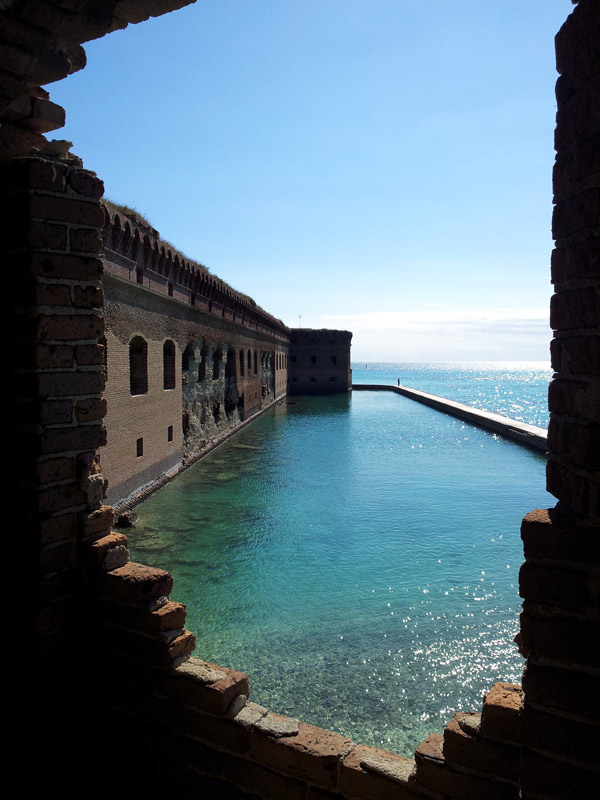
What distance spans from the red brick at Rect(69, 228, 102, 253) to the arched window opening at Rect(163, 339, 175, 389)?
9805 millimetres

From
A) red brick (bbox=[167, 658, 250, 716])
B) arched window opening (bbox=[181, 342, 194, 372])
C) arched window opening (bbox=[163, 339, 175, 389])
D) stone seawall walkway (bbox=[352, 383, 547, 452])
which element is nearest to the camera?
red brick (bbox=[167, 658, 250, 716])

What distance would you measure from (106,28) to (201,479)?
1126 centimetres

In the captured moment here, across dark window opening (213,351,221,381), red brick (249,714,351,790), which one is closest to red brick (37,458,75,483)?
red brick (249,714,351,790)

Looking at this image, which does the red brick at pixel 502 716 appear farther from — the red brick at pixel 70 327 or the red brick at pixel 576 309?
the red brick at pixel 70 327

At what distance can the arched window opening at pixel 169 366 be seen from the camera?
13.1 metres

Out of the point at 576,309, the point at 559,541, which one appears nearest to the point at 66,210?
the point at 576,309

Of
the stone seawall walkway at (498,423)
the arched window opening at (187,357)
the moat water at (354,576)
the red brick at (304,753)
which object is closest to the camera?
the red brick at (304,753)

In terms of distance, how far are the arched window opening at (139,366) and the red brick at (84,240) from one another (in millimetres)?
7922

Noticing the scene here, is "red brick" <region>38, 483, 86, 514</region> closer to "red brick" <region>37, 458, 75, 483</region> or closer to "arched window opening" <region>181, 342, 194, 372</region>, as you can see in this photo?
"red brick" <region>37, 458, 75, 483</region>

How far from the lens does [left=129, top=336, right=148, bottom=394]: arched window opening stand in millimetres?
11094

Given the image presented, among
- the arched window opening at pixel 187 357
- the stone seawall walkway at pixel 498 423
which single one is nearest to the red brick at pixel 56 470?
the arched window opening at pixel 187 357

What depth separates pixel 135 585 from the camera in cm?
321

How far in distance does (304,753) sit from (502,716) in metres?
1.13

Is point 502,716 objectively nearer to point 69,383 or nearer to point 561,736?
point 561,736
